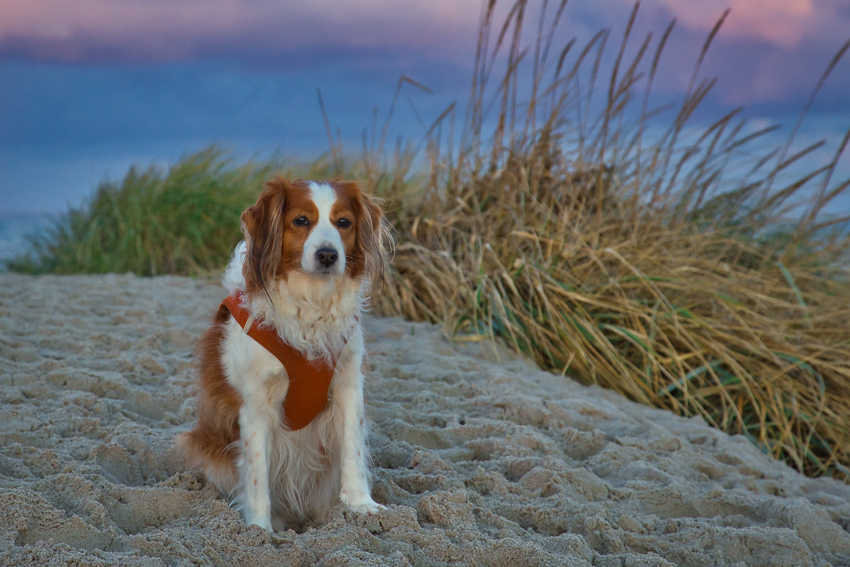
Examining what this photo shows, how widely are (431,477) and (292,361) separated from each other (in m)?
0.86

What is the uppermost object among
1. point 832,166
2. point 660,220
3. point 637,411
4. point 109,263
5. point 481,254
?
point 832,166

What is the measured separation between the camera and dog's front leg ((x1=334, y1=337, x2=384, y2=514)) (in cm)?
268

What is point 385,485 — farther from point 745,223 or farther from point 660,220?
point 745,223

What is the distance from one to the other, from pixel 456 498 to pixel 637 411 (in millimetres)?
2196

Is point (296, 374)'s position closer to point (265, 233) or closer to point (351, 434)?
point (351, 434)

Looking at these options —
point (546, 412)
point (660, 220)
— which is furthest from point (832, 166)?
point (546, 412)

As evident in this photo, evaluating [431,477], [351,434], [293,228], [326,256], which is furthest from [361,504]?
[293,228]

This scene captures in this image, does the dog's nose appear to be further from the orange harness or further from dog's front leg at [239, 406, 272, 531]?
dog's front leg at [239, 406, 272, 531]

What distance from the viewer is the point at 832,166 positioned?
19.1ft

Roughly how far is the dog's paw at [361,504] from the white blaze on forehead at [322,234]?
901mm

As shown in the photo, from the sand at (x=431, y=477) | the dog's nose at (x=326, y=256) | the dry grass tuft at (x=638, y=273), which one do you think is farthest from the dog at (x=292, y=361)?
the dry grass tuft at (x=638, y=273)

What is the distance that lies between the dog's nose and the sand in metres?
0.95

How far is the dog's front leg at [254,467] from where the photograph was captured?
8.45ft

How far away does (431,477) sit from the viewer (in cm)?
297
